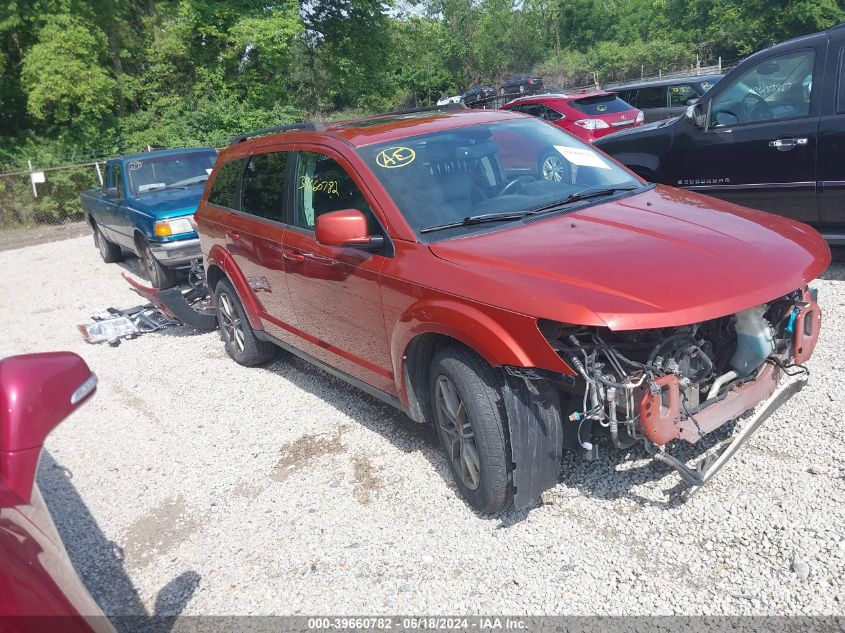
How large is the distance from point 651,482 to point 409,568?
1296mm

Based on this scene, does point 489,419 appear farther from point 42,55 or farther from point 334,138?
point 42,55

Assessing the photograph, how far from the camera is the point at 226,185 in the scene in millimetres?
5637

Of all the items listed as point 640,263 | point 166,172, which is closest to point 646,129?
point 640,263

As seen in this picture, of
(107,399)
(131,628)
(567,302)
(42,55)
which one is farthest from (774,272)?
(42,55)

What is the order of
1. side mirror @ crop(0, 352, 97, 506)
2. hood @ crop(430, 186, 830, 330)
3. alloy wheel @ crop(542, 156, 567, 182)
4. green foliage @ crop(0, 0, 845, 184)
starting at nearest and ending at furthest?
side mirror @ crop(0, 352, 97, 506), hood @ crop(430, 186, 830, 330), alloy wheel @ crop(542, 156, 567, 182), green foliage @ crop(0, 0, 845, 184)

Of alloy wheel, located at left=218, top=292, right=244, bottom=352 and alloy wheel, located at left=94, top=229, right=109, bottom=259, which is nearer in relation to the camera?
alloy wheel, located at left=218, top=292, right=244, bottom=352

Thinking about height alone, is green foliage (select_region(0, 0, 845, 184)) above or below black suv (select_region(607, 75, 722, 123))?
above

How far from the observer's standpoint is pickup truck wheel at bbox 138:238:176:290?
904 cm

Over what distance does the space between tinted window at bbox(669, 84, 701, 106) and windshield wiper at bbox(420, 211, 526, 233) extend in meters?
11.9

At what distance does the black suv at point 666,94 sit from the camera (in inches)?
537

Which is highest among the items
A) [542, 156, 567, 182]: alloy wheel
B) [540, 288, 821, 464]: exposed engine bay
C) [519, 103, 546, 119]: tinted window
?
[519, 103, 546, 119]: tinted window

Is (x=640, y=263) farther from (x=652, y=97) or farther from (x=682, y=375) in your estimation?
(x=652, y=97)

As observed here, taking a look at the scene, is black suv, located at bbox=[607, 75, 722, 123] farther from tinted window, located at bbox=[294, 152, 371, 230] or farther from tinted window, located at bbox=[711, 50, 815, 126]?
tinted window, located at bbox=[294, 152, 371, 230]

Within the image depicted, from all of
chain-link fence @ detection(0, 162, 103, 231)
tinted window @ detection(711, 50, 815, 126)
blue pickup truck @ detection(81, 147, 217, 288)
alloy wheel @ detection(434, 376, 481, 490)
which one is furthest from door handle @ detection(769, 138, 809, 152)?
chain-link fence @ detection(0, 162, 103, 231)
